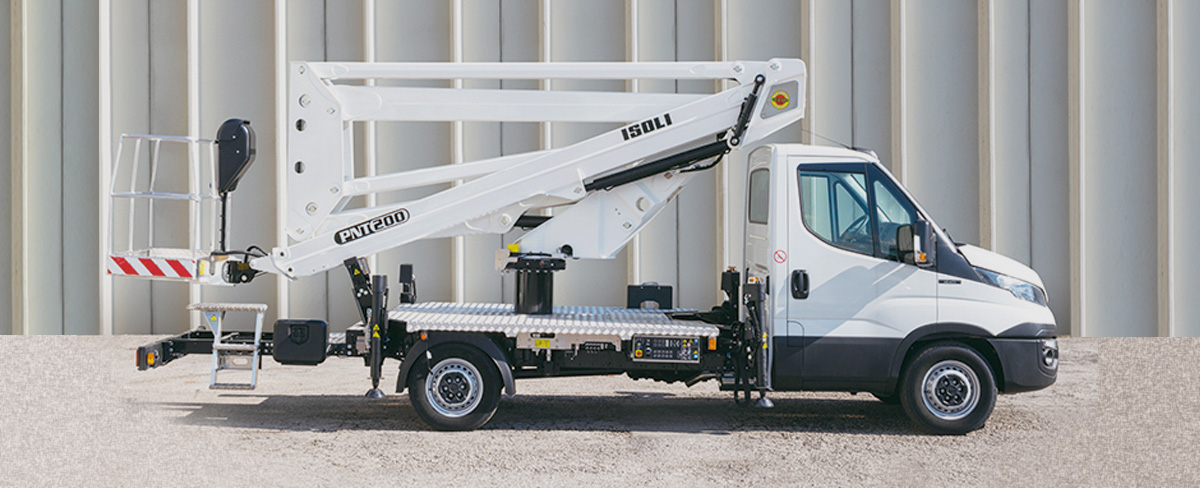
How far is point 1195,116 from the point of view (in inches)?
483

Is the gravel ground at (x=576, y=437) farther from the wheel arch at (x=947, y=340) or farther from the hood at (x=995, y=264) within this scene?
the hood at (x=995, y=264)

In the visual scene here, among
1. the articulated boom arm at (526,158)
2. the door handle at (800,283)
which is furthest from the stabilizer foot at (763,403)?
the articulated boom arm at (526,158)

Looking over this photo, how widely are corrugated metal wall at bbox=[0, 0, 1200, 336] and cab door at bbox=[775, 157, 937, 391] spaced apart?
5132mm

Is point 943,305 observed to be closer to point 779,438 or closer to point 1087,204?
point 779,438

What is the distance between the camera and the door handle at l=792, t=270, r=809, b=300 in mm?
7254

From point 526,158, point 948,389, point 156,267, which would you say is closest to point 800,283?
point 948,389

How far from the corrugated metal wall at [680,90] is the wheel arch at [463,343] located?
16.8 feet

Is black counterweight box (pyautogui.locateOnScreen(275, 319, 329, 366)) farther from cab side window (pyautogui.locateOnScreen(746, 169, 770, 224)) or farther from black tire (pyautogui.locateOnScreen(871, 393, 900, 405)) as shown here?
black tire (pyautogui.locateOnScreen(871, 393, 900, 405))

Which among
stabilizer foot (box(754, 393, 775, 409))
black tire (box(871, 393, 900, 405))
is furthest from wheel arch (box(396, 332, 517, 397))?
black tire (box(871, 393, 900, 405))

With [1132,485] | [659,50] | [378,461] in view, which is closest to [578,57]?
[659,50]

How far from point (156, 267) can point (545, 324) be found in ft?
10.7

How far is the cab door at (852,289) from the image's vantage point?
286 inches

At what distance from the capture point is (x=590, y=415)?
8.09 meters

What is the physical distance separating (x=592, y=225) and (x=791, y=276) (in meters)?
1.77
